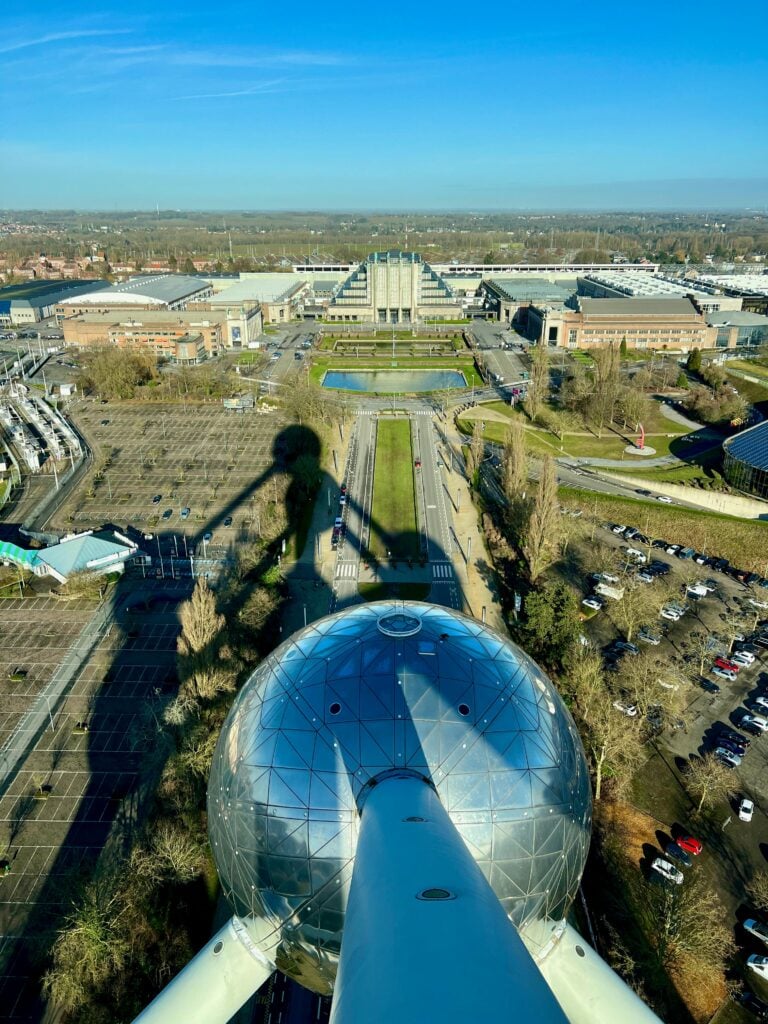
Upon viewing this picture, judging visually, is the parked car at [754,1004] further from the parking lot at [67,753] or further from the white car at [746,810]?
the parking lot at [67,753]

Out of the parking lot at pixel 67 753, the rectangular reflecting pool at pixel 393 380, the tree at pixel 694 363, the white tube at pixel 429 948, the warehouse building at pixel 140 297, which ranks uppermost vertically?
the white tube at pixel 429 948

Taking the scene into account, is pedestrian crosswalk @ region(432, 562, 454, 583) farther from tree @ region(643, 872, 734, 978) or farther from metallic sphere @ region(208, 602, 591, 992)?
metallic sphere @ region(208, 602, 591, 992)

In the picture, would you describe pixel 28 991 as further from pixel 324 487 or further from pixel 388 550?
pixel 324 487

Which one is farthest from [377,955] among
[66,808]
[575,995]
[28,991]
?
[66,808]

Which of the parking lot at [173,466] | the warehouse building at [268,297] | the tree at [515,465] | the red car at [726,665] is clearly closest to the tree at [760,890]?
the red car at [726,665]

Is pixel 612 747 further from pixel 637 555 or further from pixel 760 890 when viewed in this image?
pixel 637 555

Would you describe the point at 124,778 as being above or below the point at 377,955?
below
